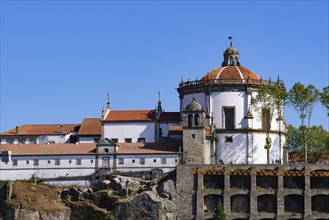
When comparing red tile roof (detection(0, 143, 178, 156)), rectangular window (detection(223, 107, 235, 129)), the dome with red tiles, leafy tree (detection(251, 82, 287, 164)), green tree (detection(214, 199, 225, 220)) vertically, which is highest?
the dome with red tiles

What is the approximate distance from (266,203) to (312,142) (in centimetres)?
2672

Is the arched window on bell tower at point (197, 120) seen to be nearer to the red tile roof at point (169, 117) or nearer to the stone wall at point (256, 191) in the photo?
the stone wall at point (256, 191)

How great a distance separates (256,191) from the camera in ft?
330

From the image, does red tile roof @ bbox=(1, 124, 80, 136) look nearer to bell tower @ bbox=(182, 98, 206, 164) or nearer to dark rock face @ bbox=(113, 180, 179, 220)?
bell tower @ bbox=(182, 98, 206, 164)

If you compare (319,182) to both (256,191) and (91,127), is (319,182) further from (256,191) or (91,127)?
(91,127)

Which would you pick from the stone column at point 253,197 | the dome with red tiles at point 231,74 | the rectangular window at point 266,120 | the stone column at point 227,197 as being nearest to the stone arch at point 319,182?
the stone column at point 253,197

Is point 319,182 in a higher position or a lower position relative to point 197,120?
lower

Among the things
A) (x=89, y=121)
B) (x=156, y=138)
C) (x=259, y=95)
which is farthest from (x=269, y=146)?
(x=89, y=121)

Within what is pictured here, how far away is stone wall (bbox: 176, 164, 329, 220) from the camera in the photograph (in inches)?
3942

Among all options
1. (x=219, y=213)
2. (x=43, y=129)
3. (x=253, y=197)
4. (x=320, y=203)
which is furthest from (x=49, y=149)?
(x=320, y=203)

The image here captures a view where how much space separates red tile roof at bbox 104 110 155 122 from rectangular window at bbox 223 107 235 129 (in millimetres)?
9242

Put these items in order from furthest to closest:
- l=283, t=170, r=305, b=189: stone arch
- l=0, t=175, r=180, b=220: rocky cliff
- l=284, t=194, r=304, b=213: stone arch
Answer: l=283, t=170, r=305, b=189: stone arch → l=284, t=194, r=304, b=213: stone arch → l=0, t=175, r=180, b=220: rocky cliff

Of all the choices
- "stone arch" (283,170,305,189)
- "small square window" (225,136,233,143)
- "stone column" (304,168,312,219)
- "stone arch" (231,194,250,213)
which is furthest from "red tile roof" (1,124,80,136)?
"stone column" (304,168,312,219)

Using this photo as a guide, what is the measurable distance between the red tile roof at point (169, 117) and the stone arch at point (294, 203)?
1885 centimetres
